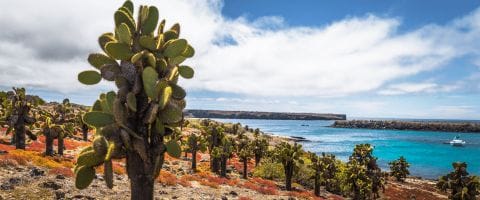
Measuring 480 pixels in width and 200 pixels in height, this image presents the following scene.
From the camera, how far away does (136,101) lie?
843 cm

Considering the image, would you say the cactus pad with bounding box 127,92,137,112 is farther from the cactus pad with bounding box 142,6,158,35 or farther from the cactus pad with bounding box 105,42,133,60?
the cactus pad with bounding box 142,6,158,35

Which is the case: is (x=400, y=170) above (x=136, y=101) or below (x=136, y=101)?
below

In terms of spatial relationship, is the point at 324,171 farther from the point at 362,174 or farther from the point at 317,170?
the point at 362,174

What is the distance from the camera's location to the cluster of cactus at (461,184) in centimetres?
3500

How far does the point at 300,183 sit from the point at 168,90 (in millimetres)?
45559

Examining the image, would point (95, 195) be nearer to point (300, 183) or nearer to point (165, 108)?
point (165, 108)

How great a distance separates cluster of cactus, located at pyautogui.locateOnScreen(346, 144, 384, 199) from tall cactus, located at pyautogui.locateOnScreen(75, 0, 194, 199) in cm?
3314

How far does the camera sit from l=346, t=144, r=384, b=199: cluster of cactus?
38062 mm

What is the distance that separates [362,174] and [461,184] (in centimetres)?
984

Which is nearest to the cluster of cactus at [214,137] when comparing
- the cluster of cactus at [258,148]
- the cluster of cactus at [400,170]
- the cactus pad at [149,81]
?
the cluster of cactus at [258,148]

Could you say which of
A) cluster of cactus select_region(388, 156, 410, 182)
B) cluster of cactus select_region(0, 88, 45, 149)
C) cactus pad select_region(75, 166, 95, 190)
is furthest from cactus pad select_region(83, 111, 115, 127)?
cluster of cactus select_region(388, 156, 410, 182)

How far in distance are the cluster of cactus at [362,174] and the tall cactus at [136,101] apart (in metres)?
33.1

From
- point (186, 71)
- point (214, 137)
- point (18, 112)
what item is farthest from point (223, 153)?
point (186, 71)

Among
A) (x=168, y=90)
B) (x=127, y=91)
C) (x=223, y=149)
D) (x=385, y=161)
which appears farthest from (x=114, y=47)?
(x=385, y=161)
